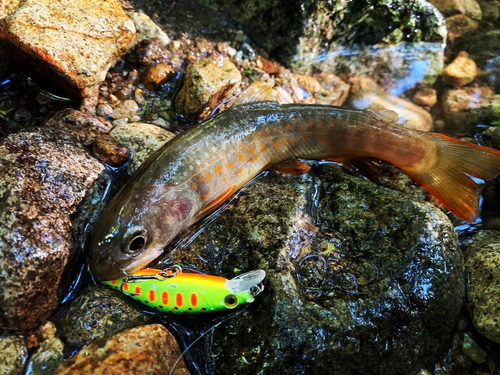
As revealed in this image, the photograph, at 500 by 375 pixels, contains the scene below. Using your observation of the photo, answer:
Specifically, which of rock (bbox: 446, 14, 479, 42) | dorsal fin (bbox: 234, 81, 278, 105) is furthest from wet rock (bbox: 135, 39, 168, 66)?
rock (bbox: 446, 14, 479, 42)

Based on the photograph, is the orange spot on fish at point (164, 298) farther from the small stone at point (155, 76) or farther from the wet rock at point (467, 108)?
the wet rock at point (467, 108)

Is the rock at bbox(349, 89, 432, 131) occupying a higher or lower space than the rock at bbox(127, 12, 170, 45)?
lower

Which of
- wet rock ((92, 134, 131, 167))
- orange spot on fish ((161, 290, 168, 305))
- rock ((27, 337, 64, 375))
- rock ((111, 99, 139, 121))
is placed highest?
rock ((111, 99, 139, 121))

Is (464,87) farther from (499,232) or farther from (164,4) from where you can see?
(164,4)

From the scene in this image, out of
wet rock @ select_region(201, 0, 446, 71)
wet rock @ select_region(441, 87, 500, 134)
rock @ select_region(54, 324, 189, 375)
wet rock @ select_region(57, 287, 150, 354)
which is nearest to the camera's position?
rock @ select_region(54, 324, 189, 375)

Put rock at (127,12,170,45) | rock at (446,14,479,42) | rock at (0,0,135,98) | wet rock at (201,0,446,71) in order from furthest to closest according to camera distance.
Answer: rock at (446,14,479,42), wet rock at (201,0,446,71), rock at (127,12,170,45), rock at (0,0,135,98)

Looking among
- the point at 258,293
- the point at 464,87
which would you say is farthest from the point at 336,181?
the point at 464,87

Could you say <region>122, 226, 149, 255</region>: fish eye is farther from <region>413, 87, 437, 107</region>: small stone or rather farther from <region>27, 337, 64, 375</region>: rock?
<region>413, 87, 437, 107</region>: small stone

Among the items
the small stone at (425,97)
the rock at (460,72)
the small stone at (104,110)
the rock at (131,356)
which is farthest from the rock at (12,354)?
the rock at (460,72)
